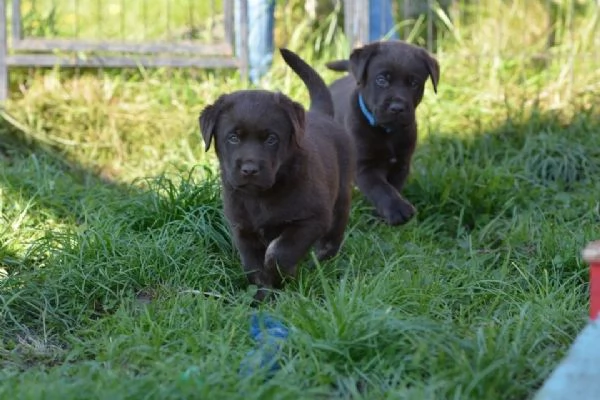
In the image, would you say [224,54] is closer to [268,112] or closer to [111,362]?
[268,112]

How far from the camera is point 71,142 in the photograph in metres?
6.65

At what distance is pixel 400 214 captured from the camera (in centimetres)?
508

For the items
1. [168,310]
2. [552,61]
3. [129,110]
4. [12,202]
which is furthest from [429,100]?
[168,310]

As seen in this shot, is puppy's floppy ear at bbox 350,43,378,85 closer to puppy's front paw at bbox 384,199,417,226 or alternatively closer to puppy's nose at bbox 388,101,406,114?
puppy's nose at bbox 388,101,406,114

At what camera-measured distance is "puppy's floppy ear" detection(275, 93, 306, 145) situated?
410cm

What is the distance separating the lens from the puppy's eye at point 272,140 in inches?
161

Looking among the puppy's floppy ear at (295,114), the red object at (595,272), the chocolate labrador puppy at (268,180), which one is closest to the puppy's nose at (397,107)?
the chocolate labrador puppy at (268,180)

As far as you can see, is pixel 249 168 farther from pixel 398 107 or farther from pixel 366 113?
pixel 366 113

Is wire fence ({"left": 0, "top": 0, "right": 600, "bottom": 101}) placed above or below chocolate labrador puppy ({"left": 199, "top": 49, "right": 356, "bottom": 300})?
above

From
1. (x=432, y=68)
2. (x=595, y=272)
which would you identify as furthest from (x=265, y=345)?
(x=432, y=68)

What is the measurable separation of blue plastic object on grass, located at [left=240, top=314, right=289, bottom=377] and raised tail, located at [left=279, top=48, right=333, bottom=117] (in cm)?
165

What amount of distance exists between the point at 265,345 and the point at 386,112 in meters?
2.24

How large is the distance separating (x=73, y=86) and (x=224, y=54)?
1067 mm

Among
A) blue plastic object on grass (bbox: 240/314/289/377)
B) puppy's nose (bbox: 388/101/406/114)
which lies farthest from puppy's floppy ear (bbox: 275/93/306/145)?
puppy's nose (bbox: 388/101/406/114)
